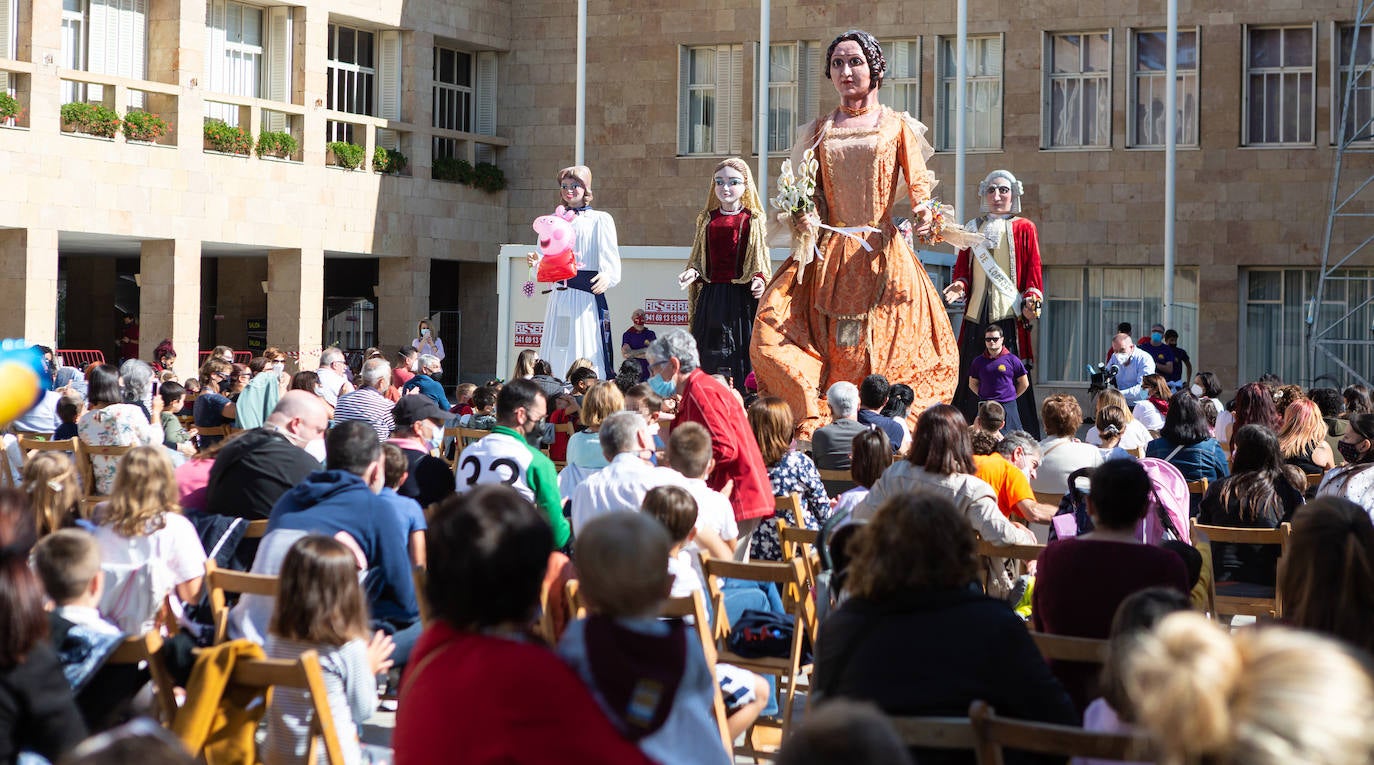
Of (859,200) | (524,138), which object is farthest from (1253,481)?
(524,138)

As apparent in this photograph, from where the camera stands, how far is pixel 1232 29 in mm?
21828

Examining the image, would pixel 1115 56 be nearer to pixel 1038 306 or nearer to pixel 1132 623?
pixel 1038 306

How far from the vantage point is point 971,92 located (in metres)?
23.2

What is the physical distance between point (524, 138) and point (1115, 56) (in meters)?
8.99

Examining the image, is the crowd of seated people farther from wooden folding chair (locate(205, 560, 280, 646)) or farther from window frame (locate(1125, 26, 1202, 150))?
window frame (locate(1125, 26, 1202, 150))

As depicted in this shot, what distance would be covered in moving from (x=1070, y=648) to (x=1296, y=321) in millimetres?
19353

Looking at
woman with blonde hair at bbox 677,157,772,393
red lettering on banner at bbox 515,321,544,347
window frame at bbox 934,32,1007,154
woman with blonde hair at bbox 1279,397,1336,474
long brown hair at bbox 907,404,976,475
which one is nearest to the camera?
long brown hair at bbox 907,404,976,475

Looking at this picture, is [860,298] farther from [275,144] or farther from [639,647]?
[275,144]

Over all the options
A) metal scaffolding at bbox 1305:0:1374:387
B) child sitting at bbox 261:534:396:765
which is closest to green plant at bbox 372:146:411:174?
metal scaffolding at bbox 1305:0:1374:387

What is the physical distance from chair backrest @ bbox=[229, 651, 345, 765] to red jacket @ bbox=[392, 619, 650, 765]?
614 millimetres

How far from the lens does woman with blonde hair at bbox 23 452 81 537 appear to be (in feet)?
17.0

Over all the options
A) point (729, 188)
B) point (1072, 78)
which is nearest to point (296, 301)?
point (1072, 78)

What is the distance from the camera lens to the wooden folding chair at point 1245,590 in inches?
241

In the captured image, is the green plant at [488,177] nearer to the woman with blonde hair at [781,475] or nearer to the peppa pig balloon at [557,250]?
the peppa pig balloon at [557,250]
